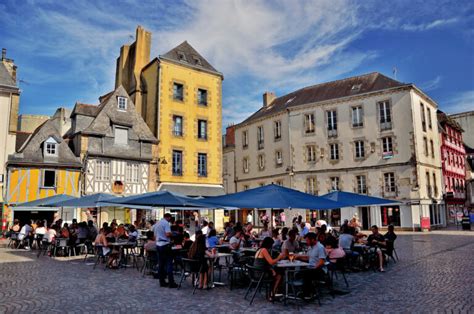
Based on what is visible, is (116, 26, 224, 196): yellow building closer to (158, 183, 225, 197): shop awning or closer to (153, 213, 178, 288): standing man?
(158, 183, 225, 197): shop awning

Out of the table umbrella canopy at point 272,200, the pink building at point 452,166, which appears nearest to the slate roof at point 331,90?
the pink building at point 452,166

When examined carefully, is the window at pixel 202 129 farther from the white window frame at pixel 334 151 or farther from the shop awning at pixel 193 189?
the white window frame at pixel 334 151

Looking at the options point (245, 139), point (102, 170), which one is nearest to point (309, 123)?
point (245, 139)

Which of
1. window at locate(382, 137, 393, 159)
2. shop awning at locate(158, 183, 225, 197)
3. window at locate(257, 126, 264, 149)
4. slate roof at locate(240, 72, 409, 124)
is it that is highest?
slate roof at locate(240, 72, 409, 124)

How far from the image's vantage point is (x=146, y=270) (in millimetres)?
9703

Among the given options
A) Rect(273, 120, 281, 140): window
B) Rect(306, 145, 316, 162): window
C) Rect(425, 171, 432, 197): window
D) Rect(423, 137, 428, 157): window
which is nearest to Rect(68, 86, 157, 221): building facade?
Rect(273, 120, 281, 140): window

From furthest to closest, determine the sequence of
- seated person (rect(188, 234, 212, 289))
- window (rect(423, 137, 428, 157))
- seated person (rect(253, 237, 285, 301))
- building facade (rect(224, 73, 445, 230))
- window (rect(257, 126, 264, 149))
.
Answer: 1. window (rect(257, 126, 264, 149))
2. window (rect(423, 137, 428, 157))
3. building facade (rect(224, 73, 445, 230))
4. seated person (rect(188, 234, 212, 289))
5. seated person (rect(253, 237, 285, 301))

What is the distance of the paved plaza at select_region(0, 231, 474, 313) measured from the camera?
5938mm

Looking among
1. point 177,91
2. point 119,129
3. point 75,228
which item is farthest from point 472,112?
point 75,228

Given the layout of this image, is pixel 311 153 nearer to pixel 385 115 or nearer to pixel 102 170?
pixel 385 115

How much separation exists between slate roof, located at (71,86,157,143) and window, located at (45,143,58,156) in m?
1.99

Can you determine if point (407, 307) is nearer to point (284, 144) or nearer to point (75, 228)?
point (75, 228)

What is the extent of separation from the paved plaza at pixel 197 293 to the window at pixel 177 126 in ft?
48.7

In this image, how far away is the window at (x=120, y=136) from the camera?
2233 cm
